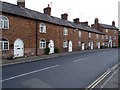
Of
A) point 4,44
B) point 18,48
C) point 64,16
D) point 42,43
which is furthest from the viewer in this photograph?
point 64,16

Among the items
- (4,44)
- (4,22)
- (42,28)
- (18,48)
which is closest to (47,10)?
(42,28)

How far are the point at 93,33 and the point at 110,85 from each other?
4399 cm

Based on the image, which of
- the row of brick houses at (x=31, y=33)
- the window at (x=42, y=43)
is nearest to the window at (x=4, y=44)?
the row of brick houses at (x=31, y=33)

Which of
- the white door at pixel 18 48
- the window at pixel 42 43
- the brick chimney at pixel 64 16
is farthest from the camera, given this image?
the brick chimney at pixel 64 16

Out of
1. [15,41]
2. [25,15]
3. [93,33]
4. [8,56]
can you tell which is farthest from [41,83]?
[93,33]

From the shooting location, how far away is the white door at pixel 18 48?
74.0 ft

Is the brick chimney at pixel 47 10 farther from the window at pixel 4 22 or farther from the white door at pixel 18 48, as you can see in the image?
the window at pixel 4 22

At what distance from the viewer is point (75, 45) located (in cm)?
3978

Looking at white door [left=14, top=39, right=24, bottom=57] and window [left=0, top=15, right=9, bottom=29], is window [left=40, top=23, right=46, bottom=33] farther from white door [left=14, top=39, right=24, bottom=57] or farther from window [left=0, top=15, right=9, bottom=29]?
window [left=0, top=15, right=9, bottom=29]

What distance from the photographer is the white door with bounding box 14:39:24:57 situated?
74.0 feet

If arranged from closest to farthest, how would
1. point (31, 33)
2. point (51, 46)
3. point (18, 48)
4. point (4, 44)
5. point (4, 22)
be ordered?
point (4, 44) < point (4, 22) < point (18, 48) < point (31, 33) < point (51, 46)

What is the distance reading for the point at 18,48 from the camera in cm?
2302

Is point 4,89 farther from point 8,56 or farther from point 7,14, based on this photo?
point 7,14

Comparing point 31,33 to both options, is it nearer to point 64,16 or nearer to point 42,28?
point 42,28
